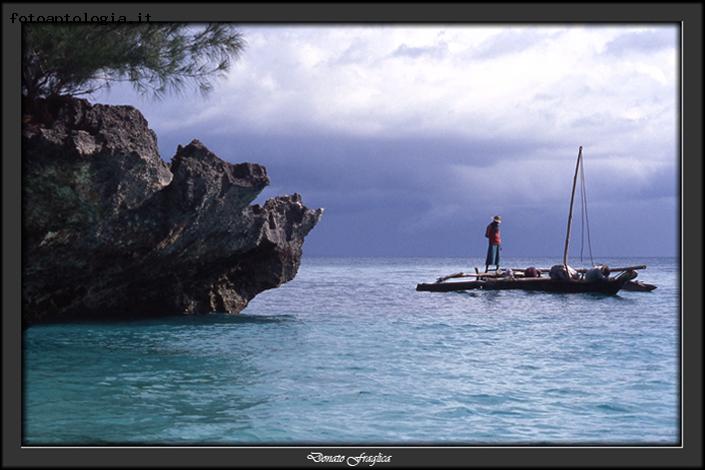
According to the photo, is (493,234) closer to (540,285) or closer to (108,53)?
(540,285)

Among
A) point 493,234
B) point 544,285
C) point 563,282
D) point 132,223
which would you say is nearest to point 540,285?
point 544,285

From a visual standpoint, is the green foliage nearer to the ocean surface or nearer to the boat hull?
the ocean surface

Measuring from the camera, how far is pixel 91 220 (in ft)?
37.7

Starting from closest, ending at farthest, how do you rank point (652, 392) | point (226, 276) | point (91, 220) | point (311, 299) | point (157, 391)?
point (157, 391) < point (652, 392) < point (91, 220) < point (226, 276) < point (311, 299)

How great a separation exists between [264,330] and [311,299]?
10.9 meters

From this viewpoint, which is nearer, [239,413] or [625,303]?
[239,413]

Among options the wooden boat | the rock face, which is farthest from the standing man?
the rock face

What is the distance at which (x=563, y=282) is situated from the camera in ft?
87.6

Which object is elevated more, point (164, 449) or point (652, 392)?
point (164, 449)

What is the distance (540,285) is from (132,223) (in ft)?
62.7

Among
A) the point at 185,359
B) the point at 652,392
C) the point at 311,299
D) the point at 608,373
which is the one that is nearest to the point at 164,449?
the point at 185,359

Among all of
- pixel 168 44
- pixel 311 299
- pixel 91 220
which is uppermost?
pixel 168 44

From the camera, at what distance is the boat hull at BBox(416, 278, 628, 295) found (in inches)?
1030

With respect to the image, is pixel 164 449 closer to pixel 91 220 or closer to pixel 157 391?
pixel 157 391
